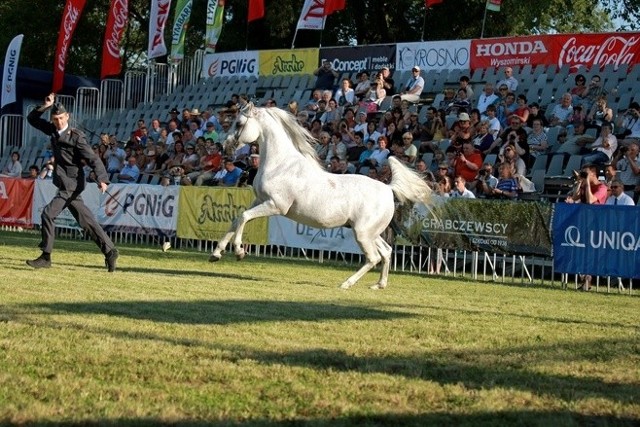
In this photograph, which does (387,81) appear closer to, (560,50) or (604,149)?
(560,50)

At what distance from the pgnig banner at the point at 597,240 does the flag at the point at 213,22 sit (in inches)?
856

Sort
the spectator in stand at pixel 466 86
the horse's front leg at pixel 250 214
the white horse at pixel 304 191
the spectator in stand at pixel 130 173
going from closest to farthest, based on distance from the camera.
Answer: the horse's front leg at pixel 250 214, the white horse at pixel 304 191, the spectator in stand at pixel 466 86, the spectator in stand at pixel 130 173

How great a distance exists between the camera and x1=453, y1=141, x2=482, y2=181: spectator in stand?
22.3m

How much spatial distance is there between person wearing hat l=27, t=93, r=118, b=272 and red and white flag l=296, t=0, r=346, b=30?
19.4m

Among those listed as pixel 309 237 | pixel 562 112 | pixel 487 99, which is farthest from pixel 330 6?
pixel 309 237

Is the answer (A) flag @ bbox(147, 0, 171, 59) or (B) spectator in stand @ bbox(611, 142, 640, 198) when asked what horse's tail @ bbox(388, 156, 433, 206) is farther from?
(A) flag @ bbox(147, 0, 171, 59)

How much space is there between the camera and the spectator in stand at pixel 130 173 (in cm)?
2962

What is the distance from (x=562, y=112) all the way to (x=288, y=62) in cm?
1311

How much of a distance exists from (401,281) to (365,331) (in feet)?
25.2

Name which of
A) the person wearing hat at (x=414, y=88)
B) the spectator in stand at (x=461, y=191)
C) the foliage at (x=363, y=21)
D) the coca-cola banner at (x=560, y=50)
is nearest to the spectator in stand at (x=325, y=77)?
the person wearing hat at (x=414, y=88)

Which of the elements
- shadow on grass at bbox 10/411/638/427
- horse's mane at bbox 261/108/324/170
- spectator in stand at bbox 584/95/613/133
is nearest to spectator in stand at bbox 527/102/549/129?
spectator in stand at bbox 584/95/613/133

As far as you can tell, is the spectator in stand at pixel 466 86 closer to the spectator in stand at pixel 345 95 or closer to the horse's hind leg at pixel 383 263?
the spectator in stand at pixel 345 95

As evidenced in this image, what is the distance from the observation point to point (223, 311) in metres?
11.4

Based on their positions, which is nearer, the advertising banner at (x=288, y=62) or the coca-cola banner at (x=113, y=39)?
the advertising banner at (x=288, y=62)
